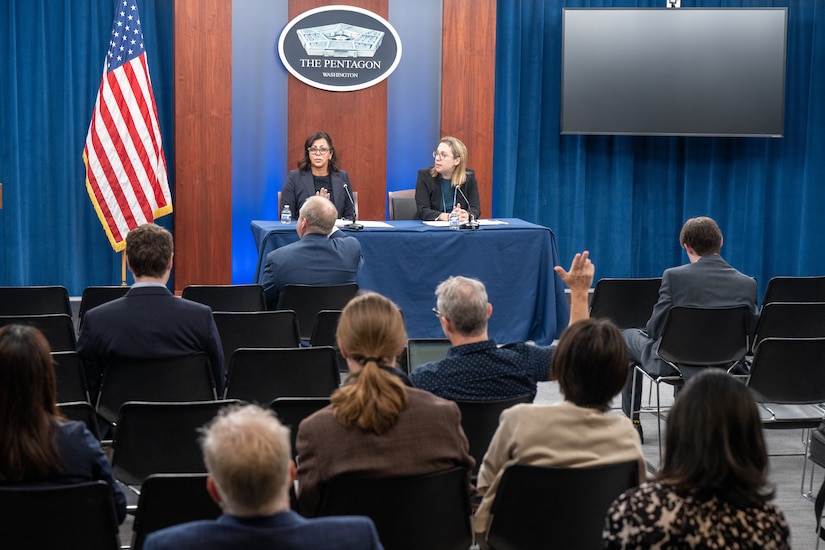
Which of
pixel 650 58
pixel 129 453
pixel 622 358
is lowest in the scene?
pixel 129 453

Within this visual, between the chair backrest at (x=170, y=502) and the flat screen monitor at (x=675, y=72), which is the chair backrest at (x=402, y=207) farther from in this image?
the chair backrest at (x=170, y=502)

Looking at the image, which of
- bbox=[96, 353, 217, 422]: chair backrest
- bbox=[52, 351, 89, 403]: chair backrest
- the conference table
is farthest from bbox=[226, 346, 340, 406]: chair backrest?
the conference table

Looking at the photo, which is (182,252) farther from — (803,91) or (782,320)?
(803,91)

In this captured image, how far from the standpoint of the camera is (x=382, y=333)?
287 cm

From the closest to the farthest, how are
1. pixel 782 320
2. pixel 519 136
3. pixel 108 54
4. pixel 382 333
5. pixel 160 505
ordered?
pixel 160 505 → pixel 382 333 → pixel 782 320 → pixel 108 54 → pixel 519 136

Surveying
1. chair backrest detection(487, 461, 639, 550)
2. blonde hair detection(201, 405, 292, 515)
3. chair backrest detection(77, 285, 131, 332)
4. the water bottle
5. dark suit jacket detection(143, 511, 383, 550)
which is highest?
the water bottle

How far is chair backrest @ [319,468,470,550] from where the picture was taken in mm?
2641

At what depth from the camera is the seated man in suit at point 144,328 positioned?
3.95 m

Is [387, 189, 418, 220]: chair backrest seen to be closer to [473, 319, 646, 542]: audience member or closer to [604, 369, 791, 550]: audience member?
[473, 319, 646, 542]: audience member

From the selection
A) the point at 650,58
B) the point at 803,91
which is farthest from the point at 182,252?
the point at 803,91

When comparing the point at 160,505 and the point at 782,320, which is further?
the point at 782,320

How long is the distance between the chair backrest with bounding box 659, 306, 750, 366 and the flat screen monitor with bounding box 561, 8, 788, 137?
13.7 feet

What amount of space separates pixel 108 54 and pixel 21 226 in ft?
5.04

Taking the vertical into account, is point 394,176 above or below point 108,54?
below
